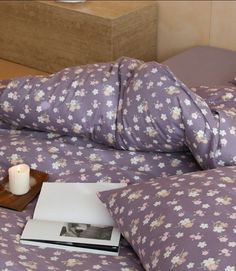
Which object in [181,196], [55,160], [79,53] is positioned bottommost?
[79,53]

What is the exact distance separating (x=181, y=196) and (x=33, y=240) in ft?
1.22

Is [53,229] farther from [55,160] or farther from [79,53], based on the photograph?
[79,53]

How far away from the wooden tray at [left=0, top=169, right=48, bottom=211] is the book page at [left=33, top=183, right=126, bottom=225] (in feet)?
0.10

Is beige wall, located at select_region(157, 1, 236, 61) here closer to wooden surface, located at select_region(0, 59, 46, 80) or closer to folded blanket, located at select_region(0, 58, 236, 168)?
wooden surface, located at select_region(0, 59, 46, 80)

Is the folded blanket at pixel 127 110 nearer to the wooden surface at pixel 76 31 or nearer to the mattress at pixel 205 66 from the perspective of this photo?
the mattress at pixel 205 66

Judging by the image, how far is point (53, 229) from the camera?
1.36 metres

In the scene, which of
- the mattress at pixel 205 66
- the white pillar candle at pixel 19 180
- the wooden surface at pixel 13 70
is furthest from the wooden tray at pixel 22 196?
the wooden surface at pixel 13 70

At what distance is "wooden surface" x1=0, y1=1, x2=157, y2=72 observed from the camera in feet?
9.79

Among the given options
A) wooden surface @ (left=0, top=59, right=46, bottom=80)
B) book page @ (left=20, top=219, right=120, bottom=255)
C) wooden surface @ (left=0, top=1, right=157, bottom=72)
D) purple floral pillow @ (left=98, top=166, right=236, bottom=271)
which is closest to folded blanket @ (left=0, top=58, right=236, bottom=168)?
purple floral pillow @ (left=98, top=166, right=236, bottom=271)

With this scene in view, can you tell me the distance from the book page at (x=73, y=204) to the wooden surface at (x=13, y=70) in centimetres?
196

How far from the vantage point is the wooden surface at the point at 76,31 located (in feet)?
9.79

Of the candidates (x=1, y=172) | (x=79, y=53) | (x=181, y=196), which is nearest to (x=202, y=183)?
(x=181, y=196)

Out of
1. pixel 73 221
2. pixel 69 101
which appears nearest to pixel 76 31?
pixel 69 101

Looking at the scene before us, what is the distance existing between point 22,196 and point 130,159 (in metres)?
0.34
